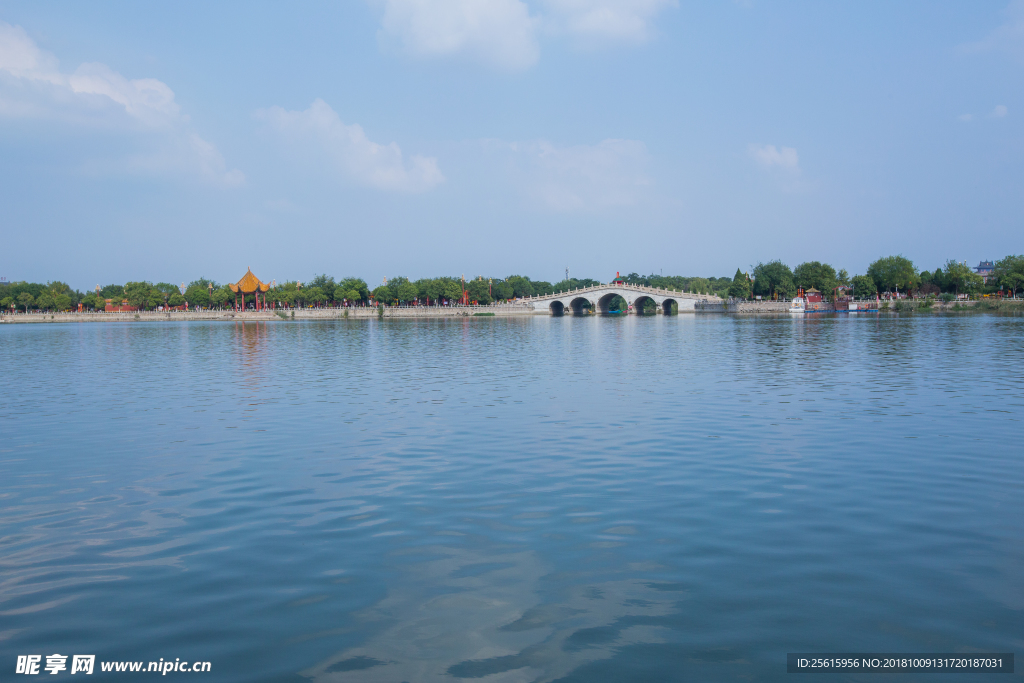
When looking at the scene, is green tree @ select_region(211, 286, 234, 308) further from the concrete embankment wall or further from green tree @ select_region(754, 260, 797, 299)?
green tree @ select_region(754, 260, 797, 299)

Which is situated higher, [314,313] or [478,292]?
[478,292]

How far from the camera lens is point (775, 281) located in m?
120

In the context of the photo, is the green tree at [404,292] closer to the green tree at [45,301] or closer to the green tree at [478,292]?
the green tree at [478,292]

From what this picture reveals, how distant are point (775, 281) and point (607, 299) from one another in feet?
99.2

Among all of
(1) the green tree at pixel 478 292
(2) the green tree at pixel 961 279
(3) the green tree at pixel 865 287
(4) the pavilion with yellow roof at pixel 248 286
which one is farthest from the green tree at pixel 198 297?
(2) the green tree at pixel 961 279

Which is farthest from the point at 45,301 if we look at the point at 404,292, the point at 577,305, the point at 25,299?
the point at 577,305

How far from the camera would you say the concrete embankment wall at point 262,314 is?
11688 cm

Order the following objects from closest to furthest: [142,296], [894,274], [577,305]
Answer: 1. [894,274]
2. [142,296]
3. [577,305]

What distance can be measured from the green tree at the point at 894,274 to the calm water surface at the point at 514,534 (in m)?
105

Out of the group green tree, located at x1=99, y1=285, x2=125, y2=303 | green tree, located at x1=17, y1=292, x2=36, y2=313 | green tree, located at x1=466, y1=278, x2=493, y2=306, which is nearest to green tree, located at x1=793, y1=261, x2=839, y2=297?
green tree, located at x1=466, y1=278, x2=493, y2=306

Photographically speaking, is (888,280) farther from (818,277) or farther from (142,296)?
(142,296)

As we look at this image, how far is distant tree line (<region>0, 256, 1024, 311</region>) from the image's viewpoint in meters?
107

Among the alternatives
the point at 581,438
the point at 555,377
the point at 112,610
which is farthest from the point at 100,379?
the point at 112,610

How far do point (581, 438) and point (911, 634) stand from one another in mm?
7387
